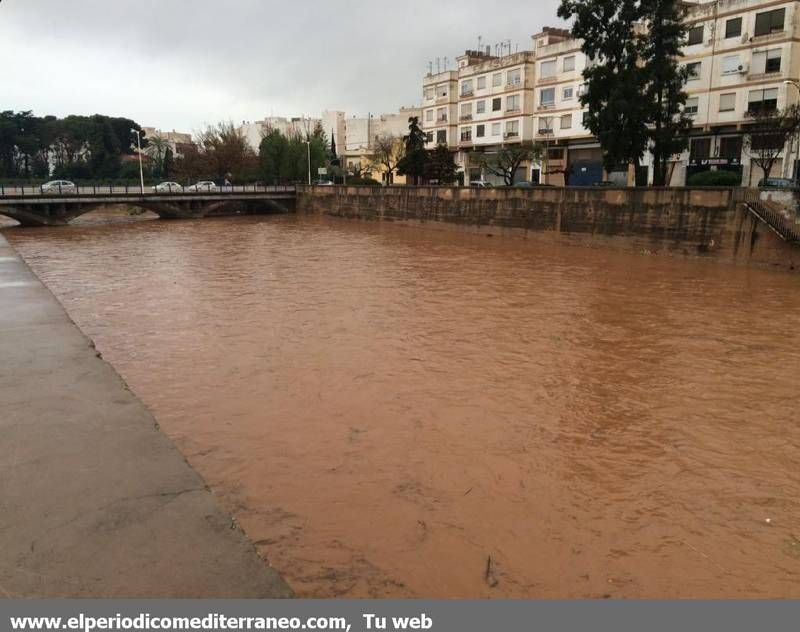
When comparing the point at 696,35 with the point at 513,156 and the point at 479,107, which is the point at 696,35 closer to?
the point at 513,156

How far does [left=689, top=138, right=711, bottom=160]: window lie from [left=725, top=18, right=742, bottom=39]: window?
564 centimetres

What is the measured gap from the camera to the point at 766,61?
113 ft

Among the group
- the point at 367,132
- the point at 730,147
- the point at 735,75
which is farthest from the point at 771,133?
the point at 367,132

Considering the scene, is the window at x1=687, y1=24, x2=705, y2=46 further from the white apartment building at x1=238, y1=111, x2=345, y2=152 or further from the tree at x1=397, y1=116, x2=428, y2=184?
the white apartment building at x1=238, y1=111, x2=345, y2=152

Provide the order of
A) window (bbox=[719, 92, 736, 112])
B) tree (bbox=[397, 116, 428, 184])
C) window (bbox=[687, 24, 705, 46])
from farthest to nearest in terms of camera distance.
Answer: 1. tree (bbox=[397, 116, 428, 184])
2. window (bbox=[687, 24, 705, 46])
3. window (bbox=[719, 92, 736, 112])

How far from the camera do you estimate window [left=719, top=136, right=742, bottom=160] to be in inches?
1428

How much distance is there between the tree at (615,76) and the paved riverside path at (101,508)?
92.8 feet

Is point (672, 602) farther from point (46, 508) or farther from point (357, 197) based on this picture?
point (357, 197)

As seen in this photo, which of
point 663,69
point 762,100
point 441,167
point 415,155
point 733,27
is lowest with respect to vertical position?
point 441,167

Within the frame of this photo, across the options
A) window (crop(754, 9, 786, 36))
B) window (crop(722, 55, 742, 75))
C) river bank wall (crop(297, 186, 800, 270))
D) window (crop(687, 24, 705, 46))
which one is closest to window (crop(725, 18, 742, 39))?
window (crop(754, 9, 786, 36))

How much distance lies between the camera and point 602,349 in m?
12.6

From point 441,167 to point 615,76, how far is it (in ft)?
70.8

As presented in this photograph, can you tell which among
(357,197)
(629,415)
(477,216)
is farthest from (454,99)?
(629,415)

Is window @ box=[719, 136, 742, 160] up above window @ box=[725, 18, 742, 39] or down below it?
below
